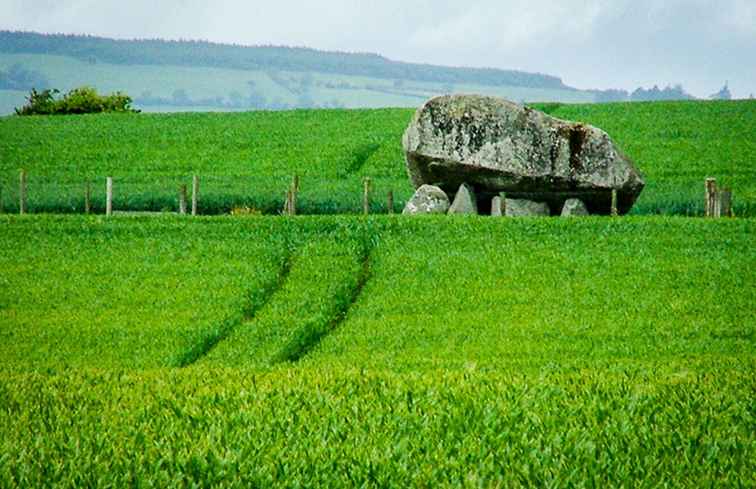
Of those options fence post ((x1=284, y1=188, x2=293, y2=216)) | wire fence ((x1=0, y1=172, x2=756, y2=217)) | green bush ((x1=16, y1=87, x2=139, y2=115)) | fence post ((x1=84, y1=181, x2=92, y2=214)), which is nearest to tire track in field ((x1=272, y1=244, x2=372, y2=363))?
fence post ((x1=284, y1=188, x2=293, y2=216))

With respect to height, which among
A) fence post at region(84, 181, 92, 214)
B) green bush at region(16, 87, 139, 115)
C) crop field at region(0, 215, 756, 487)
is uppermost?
green bush at region(16, 87, 139, 115)

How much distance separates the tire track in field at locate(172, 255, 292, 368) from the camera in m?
26.9

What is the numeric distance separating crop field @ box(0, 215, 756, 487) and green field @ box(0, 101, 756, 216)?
1570 centimetres

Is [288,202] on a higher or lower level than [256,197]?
higher

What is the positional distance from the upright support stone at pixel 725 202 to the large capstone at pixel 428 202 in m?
10.9

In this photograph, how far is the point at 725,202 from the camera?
154ft

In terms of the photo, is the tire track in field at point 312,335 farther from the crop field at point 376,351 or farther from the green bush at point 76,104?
the green bush at point 76,104

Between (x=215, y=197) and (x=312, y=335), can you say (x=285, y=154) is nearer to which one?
(x=215, y=197)

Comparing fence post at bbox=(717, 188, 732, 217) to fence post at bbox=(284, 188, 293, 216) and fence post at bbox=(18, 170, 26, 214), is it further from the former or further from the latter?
fence post at bbox=(18, 170, 26, 214)

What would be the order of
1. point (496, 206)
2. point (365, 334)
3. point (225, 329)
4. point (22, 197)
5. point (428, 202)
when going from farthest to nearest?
1. point (22, 197)
2. point (428, 202)
3. point (496, 206)
4. point (225, 329)
5. point (365, 334)

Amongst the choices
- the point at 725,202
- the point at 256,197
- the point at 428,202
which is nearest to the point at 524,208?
the point at 428,202

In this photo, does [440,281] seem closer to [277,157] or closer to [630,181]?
[630,181]

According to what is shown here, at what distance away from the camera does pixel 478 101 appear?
43.4 metres

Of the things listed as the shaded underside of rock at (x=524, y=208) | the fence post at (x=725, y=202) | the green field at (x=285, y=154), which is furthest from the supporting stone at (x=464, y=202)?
the green field at (x=285, y=154)
